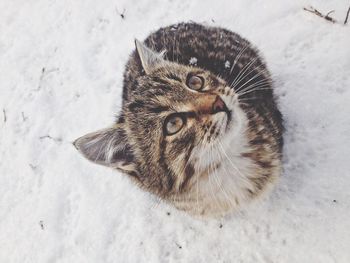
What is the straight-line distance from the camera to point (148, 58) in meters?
3.26

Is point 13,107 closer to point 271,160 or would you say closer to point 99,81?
point 99,81

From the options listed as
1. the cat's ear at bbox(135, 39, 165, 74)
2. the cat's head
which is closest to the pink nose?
the cat's head

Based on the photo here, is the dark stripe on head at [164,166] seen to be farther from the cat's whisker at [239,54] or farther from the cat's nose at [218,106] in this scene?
the cat's whisker at [239,54]

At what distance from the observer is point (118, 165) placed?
2967 millimetres

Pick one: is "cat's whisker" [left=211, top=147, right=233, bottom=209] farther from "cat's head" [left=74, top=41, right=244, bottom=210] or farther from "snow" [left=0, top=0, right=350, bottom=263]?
"snow" [left=0, top=0, right=350, bottom=263]

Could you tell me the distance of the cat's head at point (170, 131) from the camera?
9.13ft

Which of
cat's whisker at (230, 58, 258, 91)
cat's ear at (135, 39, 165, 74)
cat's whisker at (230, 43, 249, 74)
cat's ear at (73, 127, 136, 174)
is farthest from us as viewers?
cat's whisker at (230, 43, 249, 74)

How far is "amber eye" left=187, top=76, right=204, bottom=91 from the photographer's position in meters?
2.98

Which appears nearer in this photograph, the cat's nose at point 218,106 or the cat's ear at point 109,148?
→ the cat's nose at point 218,106

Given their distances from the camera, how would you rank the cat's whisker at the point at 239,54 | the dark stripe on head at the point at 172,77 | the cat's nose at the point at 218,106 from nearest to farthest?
the cat's nose at the point at 218,106 → the dark stripe on head at the point at 172,77 → the cat's whisker at the point at 239,54

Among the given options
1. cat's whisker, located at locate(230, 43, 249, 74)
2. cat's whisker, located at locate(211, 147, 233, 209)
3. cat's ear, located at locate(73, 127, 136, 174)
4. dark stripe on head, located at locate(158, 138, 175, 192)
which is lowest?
cat's whisker, located at locate(211, 147, 233, 209)

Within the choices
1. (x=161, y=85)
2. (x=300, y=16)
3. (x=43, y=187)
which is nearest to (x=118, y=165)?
(x=161, y=85)

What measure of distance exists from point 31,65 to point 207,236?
11.6ft

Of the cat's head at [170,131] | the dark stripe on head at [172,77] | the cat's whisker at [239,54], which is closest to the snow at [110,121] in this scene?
the cat's whisker at [239,54]
